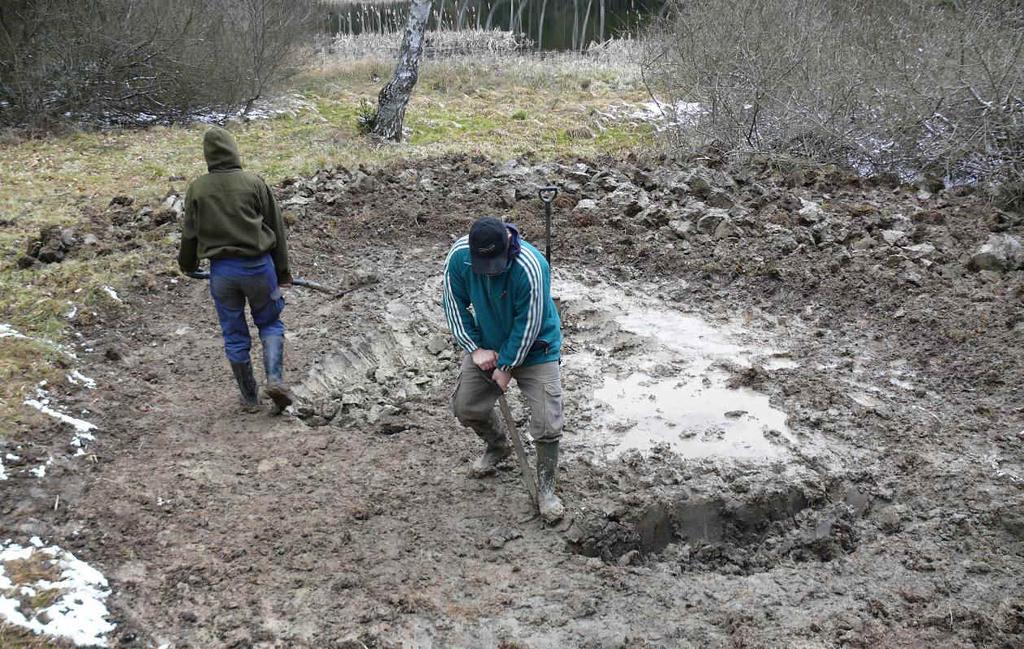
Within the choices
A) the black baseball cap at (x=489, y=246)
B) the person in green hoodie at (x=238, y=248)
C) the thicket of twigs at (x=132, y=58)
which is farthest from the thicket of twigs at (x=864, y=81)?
the thicket of twigs at (x=132, y=58)

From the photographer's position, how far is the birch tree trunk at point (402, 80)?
14199mm

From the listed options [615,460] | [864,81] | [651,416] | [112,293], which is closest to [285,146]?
[112,293]

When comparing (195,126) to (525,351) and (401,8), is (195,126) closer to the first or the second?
(525,351)

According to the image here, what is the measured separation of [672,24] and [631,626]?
14487 mm

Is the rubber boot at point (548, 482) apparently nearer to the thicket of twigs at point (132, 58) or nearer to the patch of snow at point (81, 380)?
the patch of snow at point (81, 380)

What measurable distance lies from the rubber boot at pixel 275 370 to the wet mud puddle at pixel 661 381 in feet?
6.15

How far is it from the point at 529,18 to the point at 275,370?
28.0 metres

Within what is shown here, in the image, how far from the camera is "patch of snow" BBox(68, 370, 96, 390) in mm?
5844

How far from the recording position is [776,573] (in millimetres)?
4117

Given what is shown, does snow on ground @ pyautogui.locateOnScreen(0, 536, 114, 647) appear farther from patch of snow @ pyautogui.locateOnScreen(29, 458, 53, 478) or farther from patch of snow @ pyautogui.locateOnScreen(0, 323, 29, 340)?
patch of snow @ pyautogui.locateOnScreen(0, 323, 29, 340)

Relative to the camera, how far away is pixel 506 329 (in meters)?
4.28

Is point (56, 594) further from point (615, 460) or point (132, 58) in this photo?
point (132, 58)

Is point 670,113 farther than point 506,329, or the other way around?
point 670,113

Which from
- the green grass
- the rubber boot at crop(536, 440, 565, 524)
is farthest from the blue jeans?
the green grass
